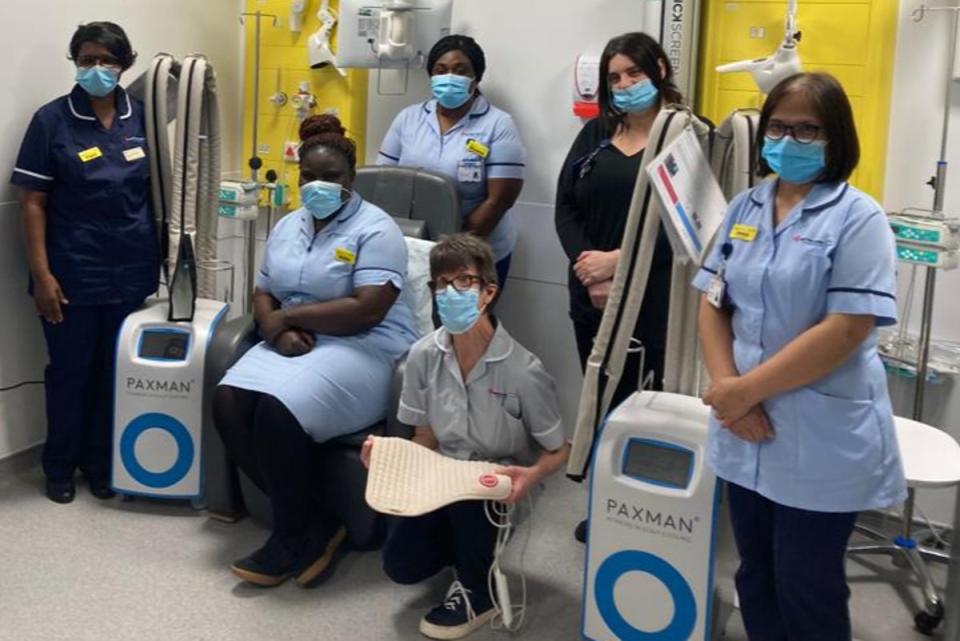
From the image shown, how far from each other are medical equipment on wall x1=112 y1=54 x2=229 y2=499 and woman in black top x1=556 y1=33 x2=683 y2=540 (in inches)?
47.2

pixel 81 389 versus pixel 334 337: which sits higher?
pixel 334 337

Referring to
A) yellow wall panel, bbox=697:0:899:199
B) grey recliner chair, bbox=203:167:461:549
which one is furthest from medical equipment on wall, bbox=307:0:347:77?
yellow wall panel, bbox=697:0:899:199

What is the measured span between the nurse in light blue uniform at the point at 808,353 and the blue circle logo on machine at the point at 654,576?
0.92 ft

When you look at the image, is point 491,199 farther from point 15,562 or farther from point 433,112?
point 15,562

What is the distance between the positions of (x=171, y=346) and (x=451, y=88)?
124cm

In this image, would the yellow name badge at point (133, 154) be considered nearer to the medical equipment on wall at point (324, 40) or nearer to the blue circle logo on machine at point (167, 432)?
the blue circle logo on machine at point (167, 432)

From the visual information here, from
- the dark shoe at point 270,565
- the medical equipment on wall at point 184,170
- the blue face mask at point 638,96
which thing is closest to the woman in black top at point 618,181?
the blue face mask at point 638,96

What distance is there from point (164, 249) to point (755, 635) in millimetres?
2148

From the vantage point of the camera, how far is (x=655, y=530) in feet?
7.05

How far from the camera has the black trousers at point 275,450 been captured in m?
2.64

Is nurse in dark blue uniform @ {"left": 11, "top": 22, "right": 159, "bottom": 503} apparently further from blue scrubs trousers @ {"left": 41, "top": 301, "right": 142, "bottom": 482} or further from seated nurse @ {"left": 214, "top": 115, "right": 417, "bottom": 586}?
seated nurse @ {"left": 214, "top": 115, "right": 417, "bottom": 586}

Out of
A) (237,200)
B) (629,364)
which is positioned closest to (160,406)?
(237,200)

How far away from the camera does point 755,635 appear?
203 cm

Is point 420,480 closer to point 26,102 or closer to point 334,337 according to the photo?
point 334,337
